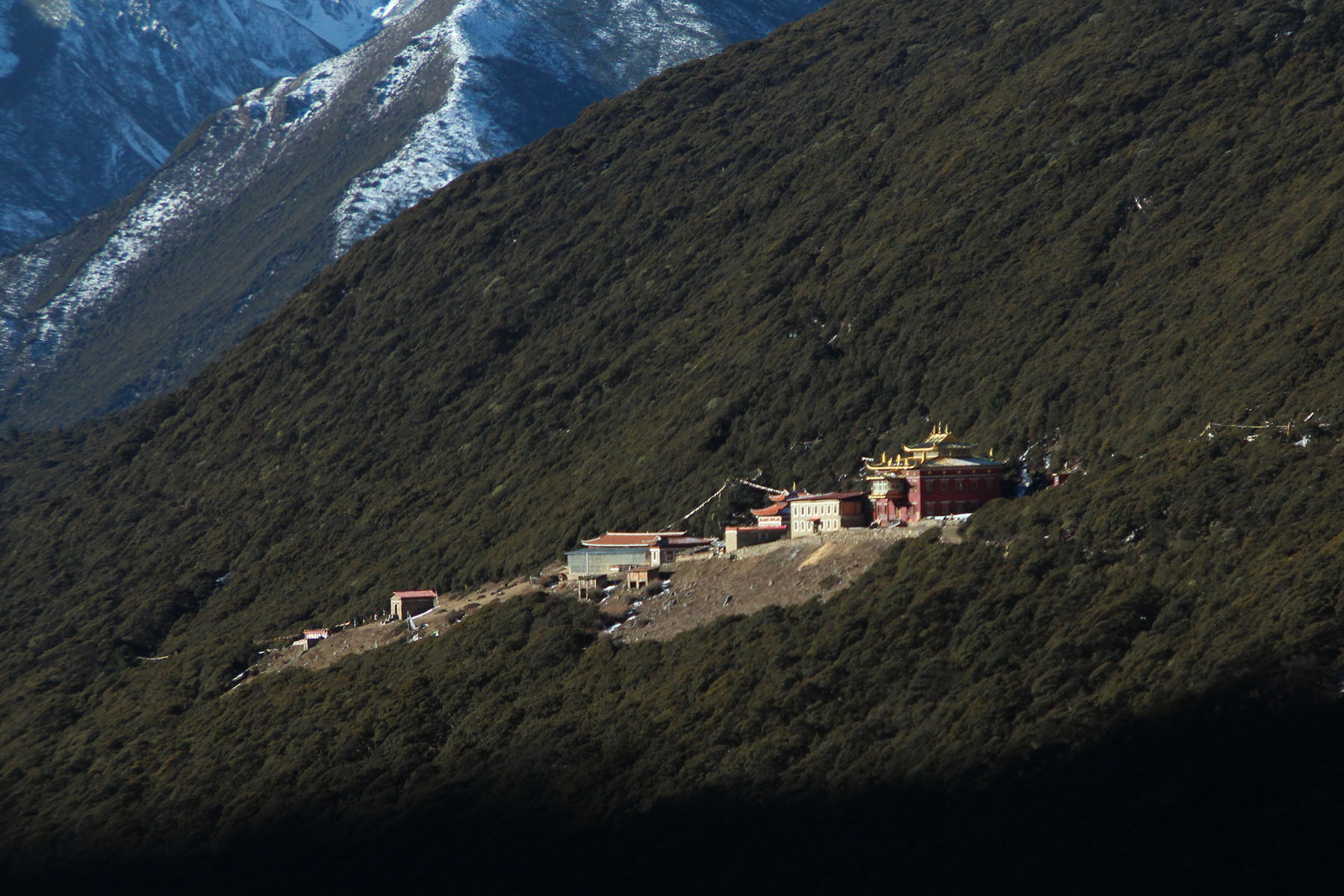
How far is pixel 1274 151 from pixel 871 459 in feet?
86.1

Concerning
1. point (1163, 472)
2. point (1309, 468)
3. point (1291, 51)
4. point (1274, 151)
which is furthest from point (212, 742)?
point (1291, 51)

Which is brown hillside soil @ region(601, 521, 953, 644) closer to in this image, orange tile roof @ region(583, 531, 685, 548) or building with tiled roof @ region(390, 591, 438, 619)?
orange tile roof @ region(583, 531, 685, 548)

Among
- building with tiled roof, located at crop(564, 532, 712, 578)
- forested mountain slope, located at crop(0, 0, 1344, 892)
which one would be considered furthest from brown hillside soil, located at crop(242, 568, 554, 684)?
building with tiled roof, located at crop(564, 532, 712, 578)

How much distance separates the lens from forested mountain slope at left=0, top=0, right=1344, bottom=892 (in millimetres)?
51844

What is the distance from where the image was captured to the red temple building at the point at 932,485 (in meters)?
68.9

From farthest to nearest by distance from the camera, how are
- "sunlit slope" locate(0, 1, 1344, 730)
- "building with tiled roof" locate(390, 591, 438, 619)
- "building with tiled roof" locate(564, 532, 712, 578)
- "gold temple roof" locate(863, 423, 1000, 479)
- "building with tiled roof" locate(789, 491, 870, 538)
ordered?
"building with tiled roof" locate(390, 591, 438, 619) → "sunlit slope" locate(0, 1, 1344, 730) → "building with tiled roof" locate(564, 532, 712, 578) → "building with tiled roof" locate(789, 491, 870, 538) → "gold temple roof" locate(863, 423, 1000, 479)

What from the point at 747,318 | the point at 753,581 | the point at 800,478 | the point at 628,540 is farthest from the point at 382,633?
the point at 747,318

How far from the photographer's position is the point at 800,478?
85.6 m

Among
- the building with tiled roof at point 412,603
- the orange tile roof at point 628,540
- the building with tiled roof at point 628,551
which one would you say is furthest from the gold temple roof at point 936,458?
the building with tiled roof at point 412,603

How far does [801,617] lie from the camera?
65.6 m

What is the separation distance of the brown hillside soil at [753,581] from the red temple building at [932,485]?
216cm

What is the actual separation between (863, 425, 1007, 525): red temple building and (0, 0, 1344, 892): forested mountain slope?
13.4 feet

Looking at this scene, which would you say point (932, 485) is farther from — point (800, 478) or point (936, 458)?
point (800, 478)

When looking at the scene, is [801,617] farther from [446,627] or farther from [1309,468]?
A: [446,627]
